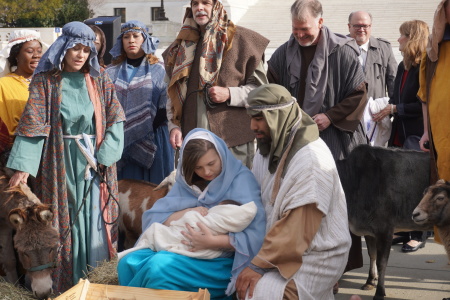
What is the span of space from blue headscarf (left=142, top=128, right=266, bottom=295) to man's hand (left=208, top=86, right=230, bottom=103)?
1.08m

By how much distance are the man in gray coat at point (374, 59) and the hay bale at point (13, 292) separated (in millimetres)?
4463

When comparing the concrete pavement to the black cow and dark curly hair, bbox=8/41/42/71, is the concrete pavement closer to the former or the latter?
the black cow

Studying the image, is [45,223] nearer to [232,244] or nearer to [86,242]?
[86,242]

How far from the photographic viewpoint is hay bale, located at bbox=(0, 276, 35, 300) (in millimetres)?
5293

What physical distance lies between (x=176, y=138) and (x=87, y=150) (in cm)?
81

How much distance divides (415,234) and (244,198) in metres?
3.71

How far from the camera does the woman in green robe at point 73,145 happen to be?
5395mm

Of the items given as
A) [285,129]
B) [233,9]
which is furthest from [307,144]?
[233,9]

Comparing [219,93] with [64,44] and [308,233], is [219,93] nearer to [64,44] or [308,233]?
[64,44]

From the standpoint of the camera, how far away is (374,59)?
833cm

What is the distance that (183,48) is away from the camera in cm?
599

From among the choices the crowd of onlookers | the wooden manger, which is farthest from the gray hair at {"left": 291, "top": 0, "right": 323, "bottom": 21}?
the wooden manger

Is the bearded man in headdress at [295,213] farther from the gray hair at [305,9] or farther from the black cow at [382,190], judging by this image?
the black cow at [382,190]

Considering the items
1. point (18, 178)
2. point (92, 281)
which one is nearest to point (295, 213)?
point (92, 281)
